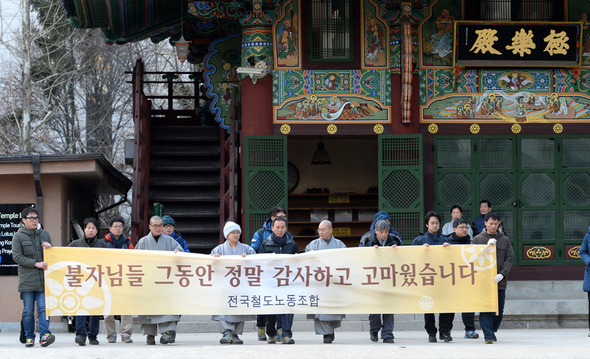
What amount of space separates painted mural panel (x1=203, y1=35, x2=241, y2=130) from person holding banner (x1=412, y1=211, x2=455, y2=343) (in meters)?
7.87

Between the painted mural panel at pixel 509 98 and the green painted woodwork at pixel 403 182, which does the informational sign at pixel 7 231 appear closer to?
the green painted woodwork at pixel 403 182

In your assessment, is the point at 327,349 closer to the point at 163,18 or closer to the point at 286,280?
the point at 286,280

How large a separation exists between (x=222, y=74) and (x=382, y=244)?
846 cm

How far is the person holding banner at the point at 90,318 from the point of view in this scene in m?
14.7

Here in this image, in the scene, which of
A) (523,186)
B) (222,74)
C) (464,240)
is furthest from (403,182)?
(222,74)

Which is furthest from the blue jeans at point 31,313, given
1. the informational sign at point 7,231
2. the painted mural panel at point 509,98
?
the painted mural panel at point 509,98

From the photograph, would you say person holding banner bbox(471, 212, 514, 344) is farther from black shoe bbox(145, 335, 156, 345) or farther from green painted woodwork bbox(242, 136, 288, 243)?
green painted woodwork bbox(242, 136, 288, 243)

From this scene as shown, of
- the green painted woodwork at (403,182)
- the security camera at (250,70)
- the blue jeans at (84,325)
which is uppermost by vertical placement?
the security camera at (250,70)

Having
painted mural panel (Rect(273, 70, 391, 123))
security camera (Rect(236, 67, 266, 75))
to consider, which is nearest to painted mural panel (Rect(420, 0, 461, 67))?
painted mural panel (Rect(273, 70, 391, 123))

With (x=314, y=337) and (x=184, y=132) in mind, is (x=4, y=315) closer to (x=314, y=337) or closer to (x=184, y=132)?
(x=314, y=337)

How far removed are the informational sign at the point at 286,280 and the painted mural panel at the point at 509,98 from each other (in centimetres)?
552

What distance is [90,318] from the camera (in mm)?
14828

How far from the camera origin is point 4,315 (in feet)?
58.4

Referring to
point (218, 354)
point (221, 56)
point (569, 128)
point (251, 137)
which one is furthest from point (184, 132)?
point (218, 354)
